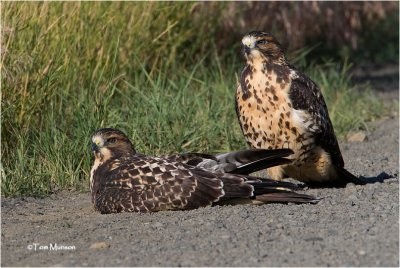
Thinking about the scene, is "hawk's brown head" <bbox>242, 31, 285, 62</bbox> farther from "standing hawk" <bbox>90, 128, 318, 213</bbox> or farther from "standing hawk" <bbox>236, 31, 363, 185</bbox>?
"standing hawk" <bbox>90, 128, 318, 213</bbox>

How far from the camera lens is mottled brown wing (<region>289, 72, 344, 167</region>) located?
287 inches

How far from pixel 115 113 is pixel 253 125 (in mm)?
1877

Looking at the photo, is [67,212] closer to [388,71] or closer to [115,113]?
[115,113]

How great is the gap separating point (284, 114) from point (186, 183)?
1.02 metres

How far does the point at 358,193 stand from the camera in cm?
723

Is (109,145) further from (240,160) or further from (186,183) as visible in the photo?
(240,160)

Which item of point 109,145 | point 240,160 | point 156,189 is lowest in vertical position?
point 156,189

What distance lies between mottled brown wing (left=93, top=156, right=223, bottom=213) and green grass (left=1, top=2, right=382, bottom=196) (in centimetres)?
109

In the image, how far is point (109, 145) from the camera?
7.20 meters

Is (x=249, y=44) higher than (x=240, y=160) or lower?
higher

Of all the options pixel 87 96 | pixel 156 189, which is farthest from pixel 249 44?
pixel 87 96

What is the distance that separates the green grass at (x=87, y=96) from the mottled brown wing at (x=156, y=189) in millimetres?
1088

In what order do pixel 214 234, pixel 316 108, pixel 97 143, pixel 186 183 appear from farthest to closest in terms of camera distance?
pixel 316 108 < pixel 97 143 < pixel 186 183 < pixel 214 234

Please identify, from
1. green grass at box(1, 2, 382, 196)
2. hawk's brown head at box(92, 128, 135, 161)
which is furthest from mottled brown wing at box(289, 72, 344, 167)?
green grass at box(1, 2, 382, 196)
